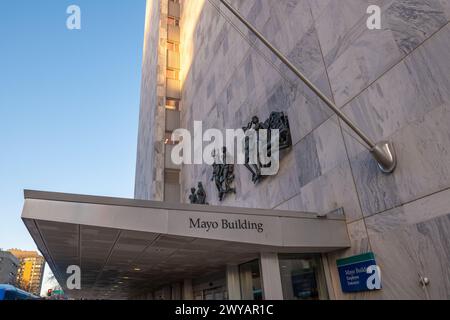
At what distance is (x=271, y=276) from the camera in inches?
281

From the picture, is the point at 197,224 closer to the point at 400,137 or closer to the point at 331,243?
the point at 331,243

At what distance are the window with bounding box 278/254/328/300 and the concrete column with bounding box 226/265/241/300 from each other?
5.79 feet

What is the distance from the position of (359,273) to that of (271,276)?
1844 mm

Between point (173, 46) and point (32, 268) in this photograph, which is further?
point (32, 268)

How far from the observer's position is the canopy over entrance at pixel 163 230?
18.6 feet

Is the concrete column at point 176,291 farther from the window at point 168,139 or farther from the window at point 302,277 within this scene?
the window at point 168,139

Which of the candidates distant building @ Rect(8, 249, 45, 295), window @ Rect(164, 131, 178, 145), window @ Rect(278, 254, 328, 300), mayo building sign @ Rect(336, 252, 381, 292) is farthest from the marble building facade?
distant building @ Rect(8, 249, 45, 295)

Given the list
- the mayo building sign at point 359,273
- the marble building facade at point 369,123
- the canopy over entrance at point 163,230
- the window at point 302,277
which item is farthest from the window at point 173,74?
the mayo building sign at point 359,273

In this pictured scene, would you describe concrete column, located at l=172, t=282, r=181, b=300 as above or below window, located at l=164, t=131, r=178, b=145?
below

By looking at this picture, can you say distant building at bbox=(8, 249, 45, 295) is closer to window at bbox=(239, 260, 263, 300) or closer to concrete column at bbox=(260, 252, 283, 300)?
window at bbox=(239, 260, 263, 300)

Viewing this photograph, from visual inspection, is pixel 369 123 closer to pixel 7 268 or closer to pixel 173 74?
pixel 173 74

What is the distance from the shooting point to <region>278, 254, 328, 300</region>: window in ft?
24.3

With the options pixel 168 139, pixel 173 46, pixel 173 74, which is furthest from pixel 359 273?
pixel 173 46
